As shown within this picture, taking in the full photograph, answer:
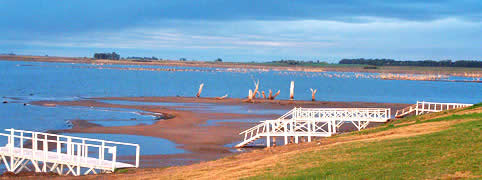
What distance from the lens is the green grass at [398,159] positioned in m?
14.2

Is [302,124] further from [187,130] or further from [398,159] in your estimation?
[398,159]

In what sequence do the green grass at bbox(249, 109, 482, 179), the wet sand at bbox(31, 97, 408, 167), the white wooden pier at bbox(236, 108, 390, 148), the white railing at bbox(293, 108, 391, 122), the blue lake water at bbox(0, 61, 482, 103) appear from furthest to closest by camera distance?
the blue lake water at bbox(0, 61, 482, 103)
the white railing at bbox(293, 108, 391, 122)
the white wooden pier at bbox(236, 108, 390, 148)
the wet sand at bbox(31, 97, 408, 167)
the green grass at bbox(249, 109, 482, 179)

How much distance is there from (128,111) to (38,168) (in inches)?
1246

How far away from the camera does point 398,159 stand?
15.8 m

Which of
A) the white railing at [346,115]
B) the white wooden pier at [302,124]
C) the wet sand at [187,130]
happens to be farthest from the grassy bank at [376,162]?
the white railing at [346,115]

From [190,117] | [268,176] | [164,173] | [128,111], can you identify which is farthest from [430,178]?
[128,111]

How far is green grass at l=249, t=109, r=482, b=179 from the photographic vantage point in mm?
14180

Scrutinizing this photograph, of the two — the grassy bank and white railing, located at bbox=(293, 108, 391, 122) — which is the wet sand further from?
the grassy bank

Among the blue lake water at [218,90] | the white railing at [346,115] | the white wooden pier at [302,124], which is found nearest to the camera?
the white wooden pier at [302,124]

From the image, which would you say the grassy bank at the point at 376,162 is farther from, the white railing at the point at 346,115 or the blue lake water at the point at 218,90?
the blue lake water at the point at 218,90

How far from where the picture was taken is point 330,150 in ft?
64.5

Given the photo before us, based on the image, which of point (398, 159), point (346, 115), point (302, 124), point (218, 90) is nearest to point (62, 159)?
point (398, 159)

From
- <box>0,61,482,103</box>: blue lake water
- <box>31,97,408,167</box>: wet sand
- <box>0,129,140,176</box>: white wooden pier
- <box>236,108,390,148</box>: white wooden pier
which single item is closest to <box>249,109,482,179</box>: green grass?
<box>0,129,140,176</box>: white wooden pier

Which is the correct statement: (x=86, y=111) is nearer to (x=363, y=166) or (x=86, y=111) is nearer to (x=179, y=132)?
(x=179, y=132)
